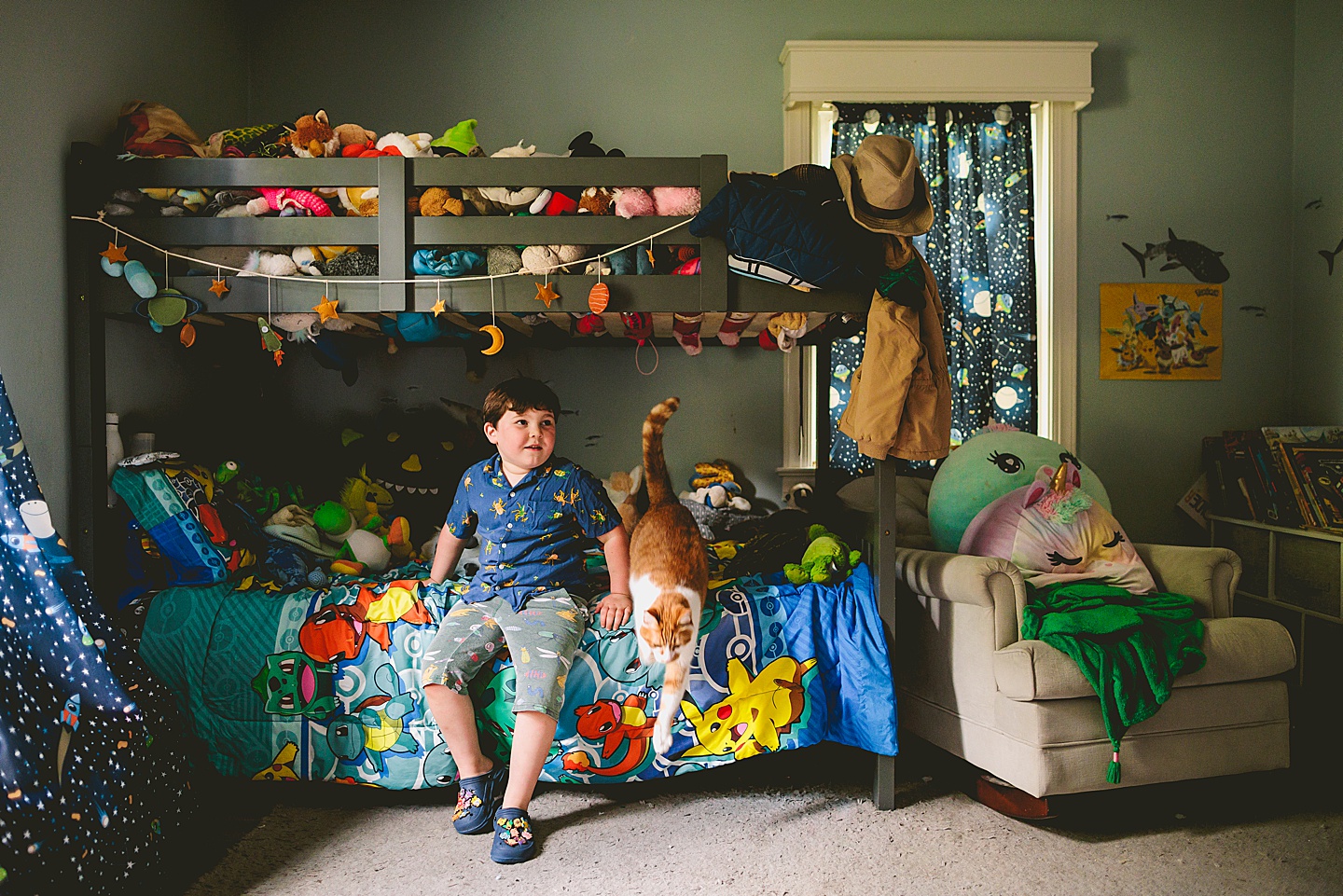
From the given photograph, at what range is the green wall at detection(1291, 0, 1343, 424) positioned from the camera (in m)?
2.95

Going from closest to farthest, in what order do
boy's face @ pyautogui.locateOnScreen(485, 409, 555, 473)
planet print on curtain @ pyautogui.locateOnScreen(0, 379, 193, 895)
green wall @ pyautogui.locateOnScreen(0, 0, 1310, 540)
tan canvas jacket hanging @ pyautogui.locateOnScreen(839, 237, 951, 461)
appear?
planet print on curtain @ pyautogui.locateOnScreen(0, 379, 193, 895)
tan canvas jacket hanging @ pyautogui.locateOnScreen(839, 237, 951, 461)
boy's face @ pyautogui.locateOnScreen(485, 409, 555, 473)
green wall @ pyautogui.locateOnScreen(0, 0, 1310, 540)

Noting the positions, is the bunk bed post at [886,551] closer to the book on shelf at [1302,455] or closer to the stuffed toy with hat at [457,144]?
the stuffed toy with hat at [457,144]

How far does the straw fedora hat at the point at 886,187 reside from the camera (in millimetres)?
1836

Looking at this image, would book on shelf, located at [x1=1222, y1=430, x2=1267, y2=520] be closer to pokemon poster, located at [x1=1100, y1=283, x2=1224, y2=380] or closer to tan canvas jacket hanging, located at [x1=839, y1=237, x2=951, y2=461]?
pokemon poster, located at [x1=1100, y1=283, x2=1224, y2=380]

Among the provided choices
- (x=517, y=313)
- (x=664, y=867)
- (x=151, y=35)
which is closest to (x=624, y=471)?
(x=517, y=313)

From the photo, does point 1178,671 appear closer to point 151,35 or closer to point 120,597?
point 120,597

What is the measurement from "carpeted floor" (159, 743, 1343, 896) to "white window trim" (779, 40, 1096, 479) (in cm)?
135

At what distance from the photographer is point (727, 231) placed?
190cm

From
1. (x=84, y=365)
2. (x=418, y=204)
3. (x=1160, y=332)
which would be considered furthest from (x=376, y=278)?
(x=1160, y=332)

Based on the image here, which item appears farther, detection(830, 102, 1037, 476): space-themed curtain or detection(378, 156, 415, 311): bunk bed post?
detection(830, 102, 1037, 476): space-themed curtain

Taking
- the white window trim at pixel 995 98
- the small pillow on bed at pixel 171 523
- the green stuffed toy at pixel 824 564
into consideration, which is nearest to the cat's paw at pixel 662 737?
the green stuffed toy at pixel 824 564

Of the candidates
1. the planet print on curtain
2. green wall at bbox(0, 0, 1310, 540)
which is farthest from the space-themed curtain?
the planet print on curtain

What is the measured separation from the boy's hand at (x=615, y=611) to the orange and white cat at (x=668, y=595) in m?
0.02

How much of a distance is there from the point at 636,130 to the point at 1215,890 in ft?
9.19
